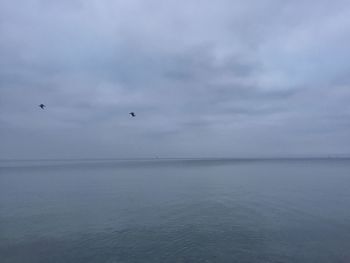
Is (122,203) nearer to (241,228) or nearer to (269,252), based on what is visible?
(241,228)

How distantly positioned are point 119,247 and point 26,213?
28.8m

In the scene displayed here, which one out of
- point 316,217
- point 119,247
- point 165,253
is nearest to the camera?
point 165,253

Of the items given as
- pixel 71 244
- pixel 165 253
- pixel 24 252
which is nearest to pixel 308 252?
pixel 165 253

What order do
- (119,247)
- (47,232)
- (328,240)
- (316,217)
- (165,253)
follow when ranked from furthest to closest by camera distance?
(316,217)
(47,232)
(328,240)
(119,247)
(165,253)

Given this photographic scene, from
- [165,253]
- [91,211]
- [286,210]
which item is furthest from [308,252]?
[91,211]

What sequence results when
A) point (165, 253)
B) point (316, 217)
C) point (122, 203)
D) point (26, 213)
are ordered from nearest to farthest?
point (165, 253) < point (316, 217) < point (26, 213) < point (122, 203)

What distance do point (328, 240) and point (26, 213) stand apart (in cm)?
5273

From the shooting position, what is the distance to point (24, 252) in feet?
98.6

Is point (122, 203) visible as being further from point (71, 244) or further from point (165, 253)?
point (165, 253)

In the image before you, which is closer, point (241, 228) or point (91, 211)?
point (241, 228)

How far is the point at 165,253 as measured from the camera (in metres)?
29.2

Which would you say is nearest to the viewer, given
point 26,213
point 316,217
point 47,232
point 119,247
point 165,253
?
point 165,253

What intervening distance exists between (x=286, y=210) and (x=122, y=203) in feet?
118

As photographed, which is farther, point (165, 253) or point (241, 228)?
point (241, 228)
